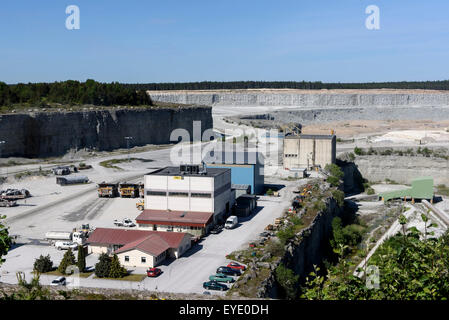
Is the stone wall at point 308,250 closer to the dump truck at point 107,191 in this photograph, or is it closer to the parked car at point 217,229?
the parked car at point 217,229

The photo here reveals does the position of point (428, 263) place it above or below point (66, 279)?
above

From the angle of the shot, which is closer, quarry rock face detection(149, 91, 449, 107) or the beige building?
the beige building

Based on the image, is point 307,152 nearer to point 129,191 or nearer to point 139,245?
point 129,191

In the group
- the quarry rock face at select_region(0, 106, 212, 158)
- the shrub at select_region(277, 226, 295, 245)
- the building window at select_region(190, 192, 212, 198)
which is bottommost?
the shrub at select_region(277, 226, 295, 245)

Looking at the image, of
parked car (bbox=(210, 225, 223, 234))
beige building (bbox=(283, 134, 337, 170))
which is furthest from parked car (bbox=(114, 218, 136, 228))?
beige building (bbox=(283, 134, 337, 170))

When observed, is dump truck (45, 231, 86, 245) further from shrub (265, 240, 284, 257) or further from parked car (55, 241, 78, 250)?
shrub (265, 240, 284, 257)
